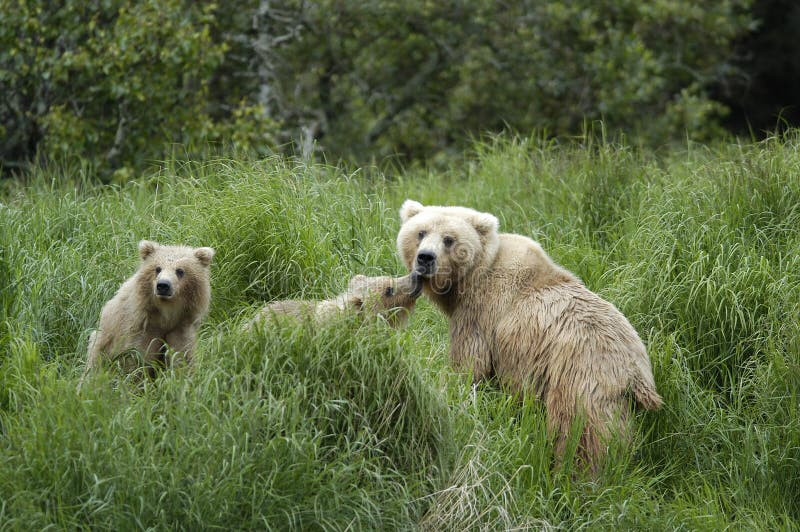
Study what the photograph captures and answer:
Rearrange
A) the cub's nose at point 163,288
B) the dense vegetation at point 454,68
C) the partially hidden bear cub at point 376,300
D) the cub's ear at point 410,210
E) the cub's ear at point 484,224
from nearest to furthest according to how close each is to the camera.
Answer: the cub's nose at point 163,288 → the partially hidden bear cub at point 376,300 → the cub's ear at point 484,224 → the cub's ear at point 410,210 → the dense vegetation at point 454,68

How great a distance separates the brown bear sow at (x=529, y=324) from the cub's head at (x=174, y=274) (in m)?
1.12

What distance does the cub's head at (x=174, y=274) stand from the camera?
18.7 ft

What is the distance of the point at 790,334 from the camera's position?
614 cm

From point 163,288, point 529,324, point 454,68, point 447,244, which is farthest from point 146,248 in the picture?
point 454,68

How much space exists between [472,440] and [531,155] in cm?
395

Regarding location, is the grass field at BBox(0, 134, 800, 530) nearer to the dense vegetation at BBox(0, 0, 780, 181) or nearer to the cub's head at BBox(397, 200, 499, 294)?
the cub's head at BBox(397, 200, 499, 294)

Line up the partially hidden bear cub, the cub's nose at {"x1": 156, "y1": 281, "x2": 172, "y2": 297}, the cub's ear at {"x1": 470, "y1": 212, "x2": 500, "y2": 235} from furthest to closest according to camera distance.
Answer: the cub's ear at {"x1": 470, "y1": 212, "x2": 500, "y2": 235} < the partially hidden bear cub < the cub's nose at {"x1": 156, "y1": 281, "x2": 172, "y2": 297}

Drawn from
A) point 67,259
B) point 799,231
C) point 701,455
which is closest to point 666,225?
point 799,231

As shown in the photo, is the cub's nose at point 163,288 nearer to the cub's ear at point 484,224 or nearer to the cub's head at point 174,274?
the cub's head at point 174,274

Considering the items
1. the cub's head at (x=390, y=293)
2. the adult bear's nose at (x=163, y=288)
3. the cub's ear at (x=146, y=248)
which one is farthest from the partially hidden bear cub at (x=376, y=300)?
the cub's ear at (x=146, y=248)

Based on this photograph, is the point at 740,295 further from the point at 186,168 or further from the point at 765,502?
the point at 186,168

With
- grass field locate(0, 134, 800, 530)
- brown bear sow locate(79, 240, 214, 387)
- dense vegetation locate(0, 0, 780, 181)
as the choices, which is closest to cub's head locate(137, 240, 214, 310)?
brown bear sow locate(79, 240, 214, 387)

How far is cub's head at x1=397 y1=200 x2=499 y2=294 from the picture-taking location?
5957mm

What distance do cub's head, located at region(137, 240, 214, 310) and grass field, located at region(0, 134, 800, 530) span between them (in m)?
0.28
